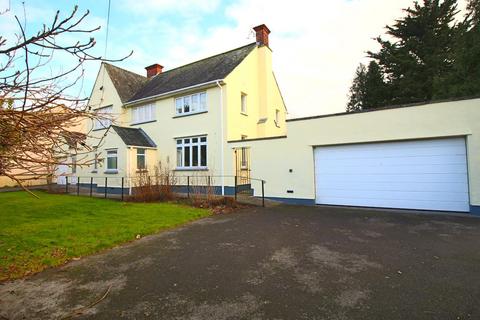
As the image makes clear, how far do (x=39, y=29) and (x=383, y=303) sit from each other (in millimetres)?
4506

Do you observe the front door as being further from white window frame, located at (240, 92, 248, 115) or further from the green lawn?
the green lawn

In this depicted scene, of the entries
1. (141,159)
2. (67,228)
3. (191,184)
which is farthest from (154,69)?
(67,228)

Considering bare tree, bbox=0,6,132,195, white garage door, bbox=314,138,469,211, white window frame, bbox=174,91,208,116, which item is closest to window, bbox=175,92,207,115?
white window frame, bbox=174,91,208,116

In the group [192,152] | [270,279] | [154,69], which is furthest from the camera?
[154,69]

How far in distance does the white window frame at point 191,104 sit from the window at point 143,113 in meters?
2.32

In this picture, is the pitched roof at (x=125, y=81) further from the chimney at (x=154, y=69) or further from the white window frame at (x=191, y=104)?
the white window frame at (x=191, y=104)

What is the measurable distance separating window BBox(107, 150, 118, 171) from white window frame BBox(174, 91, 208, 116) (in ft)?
15.9

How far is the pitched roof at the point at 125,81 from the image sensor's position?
21047 millimetres

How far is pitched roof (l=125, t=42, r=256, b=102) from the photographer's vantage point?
56.2 feet

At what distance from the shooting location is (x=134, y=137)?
1836 cm

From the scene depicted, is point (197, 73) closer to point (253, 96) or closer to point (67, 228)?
point (253, 96)

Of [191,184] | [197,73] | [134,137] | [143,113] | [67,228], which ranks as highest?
[197,73]

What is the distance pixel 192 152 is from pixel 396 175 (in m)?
10.7

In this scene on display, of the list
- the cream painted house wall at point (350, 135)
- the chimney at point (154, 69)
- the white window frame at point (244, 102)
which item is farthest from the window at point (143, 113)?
the cream painted house wall at point (350, 135)
